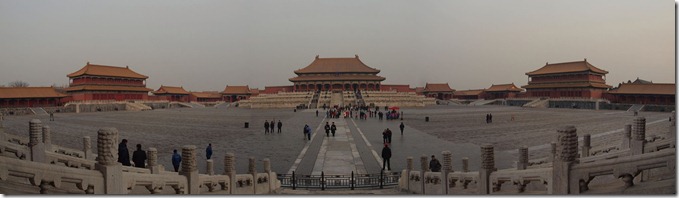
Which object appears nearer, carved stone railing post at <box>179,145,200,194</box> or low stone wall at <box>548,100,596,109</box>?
carved stone railing post at <box>179,145,200,194</box>

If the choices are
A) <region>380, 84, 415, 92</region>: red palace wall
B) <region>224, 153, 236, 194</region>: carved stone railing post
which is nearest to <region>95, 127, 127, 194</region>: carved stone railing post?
<region>224, 153, 236, 194</region>: carved stone railing post

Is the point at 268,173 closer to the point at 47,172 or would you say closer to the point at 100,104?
the point at 47,172

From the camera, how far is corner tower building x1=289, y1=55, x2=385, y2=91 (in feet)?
180

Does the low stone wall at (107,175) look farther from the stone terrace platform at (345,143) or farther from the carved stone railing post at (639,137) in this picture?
the carved stone railing post at (639,137)

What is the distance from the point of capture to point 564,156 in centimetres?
418

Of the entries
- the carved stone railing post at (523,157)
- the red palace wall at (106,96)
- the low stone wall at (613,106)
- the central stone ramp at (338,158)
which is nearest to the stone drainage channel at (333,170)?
the central stone ramp at (338,158)

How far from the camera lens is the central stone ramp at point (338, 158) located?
840 cm

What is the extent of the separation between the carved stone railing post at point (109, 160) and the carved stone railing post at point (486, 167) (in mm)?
5063

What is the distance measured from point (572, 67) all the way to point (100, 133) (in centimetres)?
1636

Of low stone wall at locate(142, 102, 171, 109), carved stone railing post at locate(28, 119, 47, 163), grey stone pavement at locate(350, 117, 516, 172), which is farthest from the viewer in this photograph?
low stone wall at locate(142, 102, 171, 109)

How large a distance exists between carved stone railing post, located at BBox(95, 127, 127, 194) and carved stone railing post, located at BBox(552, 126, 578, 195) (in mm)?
5374

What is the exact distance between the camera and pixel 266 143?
13.1m

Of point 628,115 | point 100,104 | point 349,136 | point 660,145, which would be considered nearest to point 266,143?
point 349,136

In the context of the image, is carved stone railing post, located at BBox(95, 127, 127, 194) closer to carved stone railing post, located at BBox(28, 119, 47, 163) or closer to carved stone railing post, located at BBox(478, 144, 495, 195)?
carved stone railing post, located at BBox(28, 119, 47, 163)
